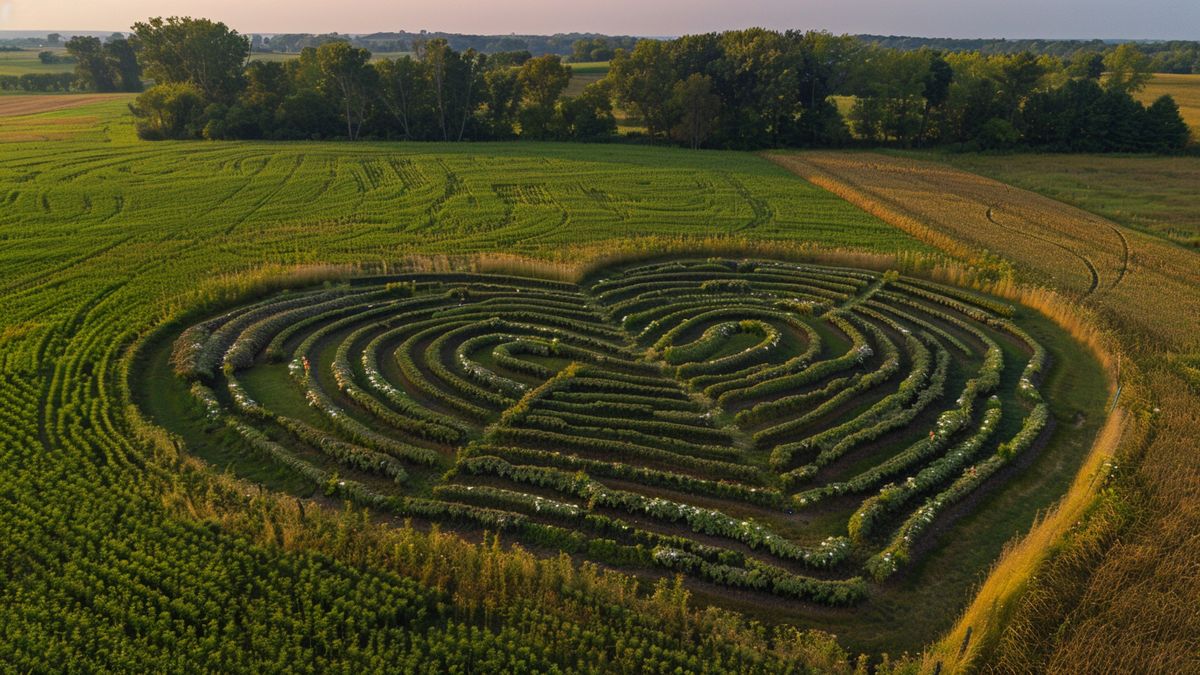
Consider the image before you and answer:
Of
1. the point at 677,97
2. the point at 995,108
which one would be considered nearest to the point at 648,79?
the point at 677,97

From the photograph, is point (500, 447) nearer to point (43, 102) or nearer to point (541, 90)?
point (541, 90)

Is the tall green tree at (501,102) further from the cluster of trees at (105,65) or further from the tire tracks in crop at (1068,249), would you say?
the cluster of trees at (105,65)

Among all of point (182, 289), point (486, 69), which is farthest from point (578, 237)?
point (486, 69)

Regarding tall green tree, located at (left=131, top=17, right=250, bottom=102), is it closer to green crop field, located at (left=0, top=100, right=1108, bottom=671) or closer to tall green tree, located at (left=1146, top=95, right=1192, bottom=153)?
green crop field, located at (left=0, top=100, right=1108, bottom=671)

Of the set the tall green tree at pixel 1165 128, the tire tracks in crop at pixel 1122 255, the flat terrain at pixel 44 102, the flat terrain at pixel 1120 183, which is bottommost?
the tire tracks in crop at pixel 1122 255

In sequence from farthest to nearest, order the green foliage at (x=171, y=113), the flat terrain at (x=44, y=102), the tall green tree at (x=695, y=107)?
the flat terrain at (x=44, y=102)
the tall green tree at (x=695, y=107)
the green foliage at (x=171, y=113)

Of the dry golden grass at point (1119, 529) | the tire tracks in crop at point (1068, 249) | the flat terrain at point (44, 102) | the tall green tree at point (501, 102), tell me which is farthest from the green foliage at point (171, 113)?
the dry golden grass at point (1119, 529)

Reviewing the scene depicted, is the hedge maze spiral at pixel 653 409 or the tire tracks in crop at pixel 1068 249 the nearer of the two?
the hedge maze spiral at pixel 653 409

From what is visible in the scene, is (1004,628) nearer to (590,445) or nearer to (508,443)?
(590,445)
